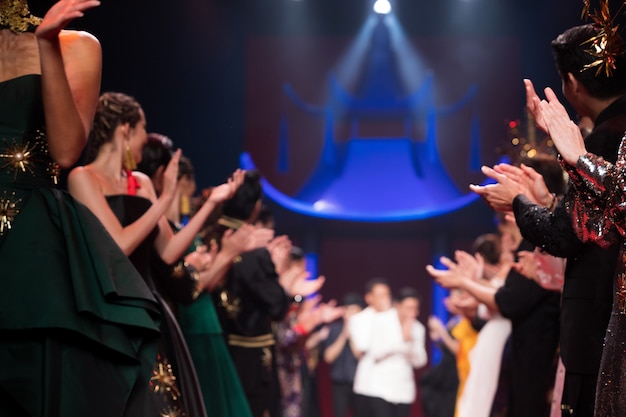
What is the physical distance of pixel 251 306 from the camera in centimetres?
506

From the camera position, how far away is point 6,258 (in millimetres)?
2123

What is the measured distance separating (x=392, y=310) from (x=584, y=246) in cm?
678

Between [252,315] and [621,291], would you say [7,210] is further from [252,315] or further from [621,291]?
[252,315]

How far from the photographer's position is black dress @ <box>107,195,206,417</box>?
2857mm

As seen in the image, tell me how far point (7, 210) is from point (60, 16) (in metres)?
0.50

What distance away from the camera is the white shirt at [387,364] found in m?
8.55

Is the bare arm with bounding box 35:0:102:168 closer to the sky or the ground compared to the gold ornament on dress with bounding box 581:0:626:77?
closer to the ground

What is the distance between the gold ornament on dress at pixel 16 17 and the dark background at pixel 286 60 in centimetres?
135

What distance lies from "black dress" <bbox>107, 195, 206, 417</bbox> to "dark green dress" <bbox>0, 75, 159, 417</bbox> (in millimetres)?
561

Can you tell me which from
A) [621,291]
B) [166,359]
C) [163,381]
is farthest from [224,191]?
[621,291]

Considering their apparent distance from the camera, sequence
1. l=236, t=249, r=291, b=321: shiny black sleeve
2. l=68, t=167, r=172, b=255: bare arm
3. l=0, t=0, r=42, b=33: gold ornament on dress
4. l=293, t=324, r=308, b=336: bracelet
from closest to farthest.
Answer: l=0, t=0, r=42, b=33: gold ornament on dress, l=68, t=167, r=172, b=255: bare arm, l=236, t=249, r=291, b=321: shiny black sleeve, l=293, t=324, r=308, b=336: bracelet

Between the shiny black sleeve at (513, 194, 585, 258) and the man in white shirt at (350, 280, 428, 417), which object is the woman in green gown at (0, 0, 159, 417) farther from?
the man in white shirt at (350, 280, 428, 417)

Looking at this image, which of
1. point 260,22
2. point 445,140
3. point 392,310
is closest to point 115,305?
point 392,310

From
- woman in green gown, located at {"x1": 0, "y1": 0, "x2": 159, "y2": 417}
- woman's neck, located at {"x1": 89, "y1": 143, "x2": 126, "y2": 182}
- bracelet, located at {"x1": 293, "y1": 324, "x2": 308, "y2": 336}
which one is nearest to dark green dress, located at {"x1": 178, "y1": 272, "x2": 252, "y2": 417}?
woman's neck, located at {"x1": 89, "y1": 143, "x2": 126, "y2": 182}
